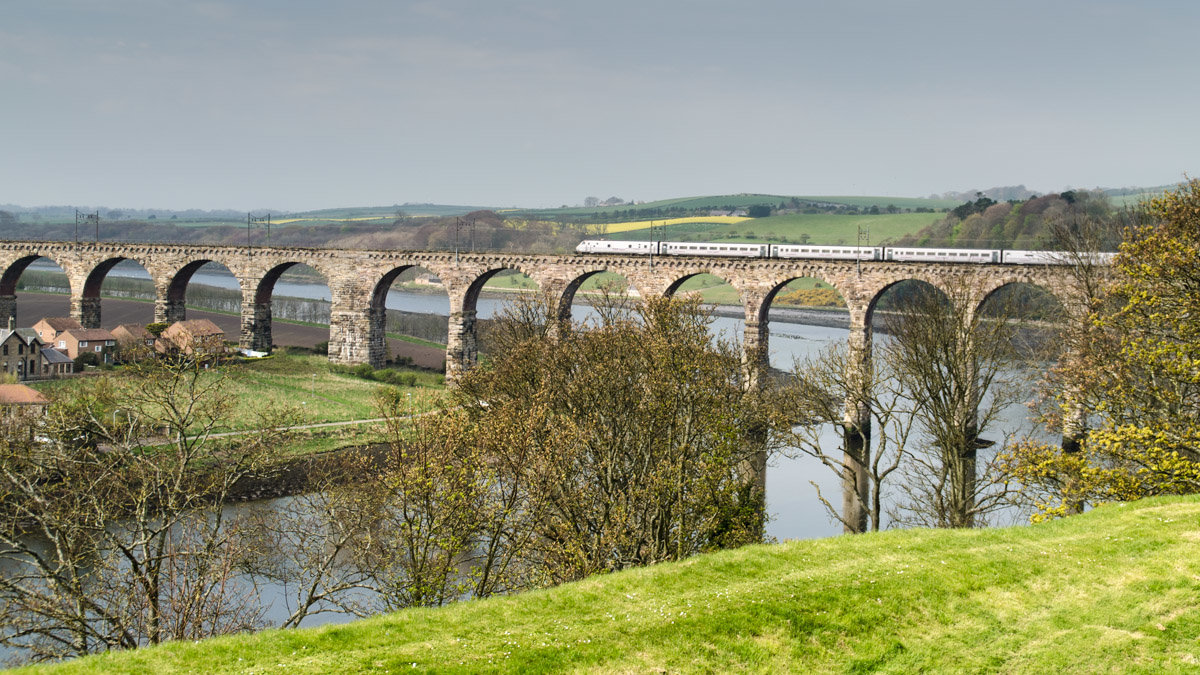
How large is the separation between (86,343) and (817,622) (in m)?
64.5

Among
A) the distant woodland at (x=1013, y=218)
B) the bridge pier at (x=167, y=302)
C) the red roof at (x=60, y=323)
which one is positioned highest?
the distant woodland at (x=1013, y=218)

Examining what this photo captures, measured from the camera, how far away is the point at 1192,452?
2330 cm

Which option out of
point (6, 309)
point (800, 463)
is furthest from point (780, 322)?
point (6, 309)

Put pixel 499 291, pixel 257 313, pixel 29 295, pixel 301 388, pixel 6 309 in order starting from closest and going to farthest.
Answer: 1. pixel 301 388
2. pixel 257 313
3. pixel 6 309
4. pixel 29 295
5. pixel 499 291

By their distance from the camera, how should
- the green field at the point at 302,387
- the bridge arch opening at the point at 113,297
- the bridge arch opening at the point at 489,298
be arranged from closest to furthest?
the green field at the point at 302,387
the bridge arch opening at the point at 489,298
the bridge arch opening at the point at 113,297

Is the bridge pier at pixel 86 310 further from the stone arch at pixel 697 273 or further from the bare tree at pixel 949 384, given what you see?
the bare tree at pixel 949 384

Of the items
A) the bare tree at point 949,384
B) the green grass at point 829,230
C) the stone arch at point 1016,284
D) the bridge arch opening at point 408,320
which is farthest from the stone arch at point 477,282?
the green grass at point 829,230

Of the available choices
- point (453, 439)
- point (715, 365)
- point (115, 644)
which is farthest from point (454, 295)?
point (115, 644)

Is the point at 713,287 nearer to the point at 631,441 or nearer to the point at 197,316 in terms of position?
the point at 197,316

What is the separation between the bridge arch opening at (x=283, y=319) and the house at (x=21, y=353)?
13.3 metres

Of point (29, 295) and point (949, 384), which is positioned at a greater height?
point (949, 384)

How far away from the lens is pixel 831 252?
56.1 meters

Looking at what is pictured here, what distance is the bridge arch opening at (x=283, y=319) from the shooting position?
69188 mm

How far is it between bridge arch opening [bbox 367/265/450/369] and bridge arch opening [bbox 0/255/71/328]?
27.1 meters
